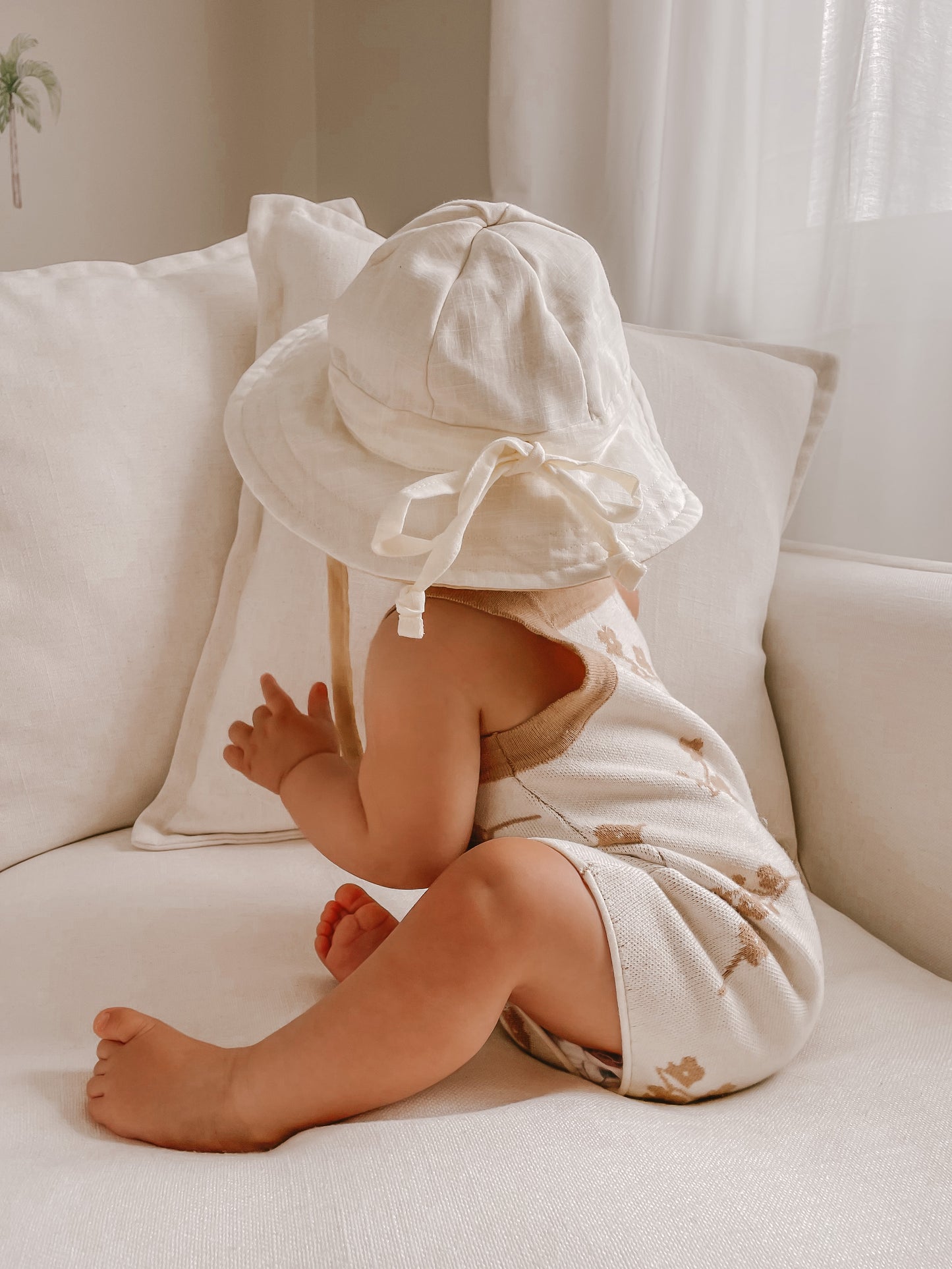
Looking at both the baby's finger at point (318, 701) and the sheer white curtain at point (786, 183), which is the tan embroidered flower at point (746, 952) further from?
the sheer white curtain at point (786, 183)

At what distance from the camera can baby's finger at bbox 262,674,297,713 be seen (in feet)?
2.82

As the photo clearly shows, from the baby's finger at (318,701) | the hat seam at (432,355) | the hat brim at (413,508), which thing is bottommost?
the baby's finger at (318,701)

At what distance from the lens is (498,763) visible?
2.38 ft

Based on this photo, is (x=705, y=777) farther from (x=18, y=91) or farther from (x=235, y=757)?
(x=18, y=91)

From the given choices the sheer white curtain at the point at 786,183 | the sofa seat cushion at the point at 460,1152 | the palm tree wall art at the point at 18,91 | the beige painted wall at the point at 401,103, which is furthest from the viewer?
the beige painted wall at the point at 401,103

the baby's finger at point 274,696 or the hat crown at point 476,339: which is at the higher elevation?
the hat crown at point 476,339

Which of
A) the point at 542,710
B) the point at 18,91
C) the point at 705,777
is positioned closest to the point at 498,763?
the point at 542,710

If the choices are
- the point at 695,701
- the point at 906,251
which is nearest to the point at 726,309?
the point at 906,251

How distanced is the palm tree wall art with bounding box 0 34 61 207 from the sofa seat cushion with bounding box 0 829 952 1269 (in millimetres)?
1192

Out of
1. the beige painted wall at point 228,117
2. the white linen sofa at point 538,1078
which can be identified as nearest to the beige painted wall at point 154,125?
the beige painted wall at point 228,117

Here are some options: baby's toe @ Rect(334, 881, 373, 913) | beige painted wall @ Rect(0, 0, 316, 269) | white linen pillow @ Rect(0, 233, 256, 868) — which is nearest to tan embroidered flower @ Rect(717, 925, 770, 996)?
baby's toe @ Rect(334, 881, 373, 913)

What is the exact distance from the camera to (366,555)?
670mm

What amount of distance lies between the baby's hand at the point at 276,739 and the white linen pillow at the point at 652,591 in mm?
86

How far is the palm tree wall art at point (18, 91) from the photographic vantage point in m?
1.49
